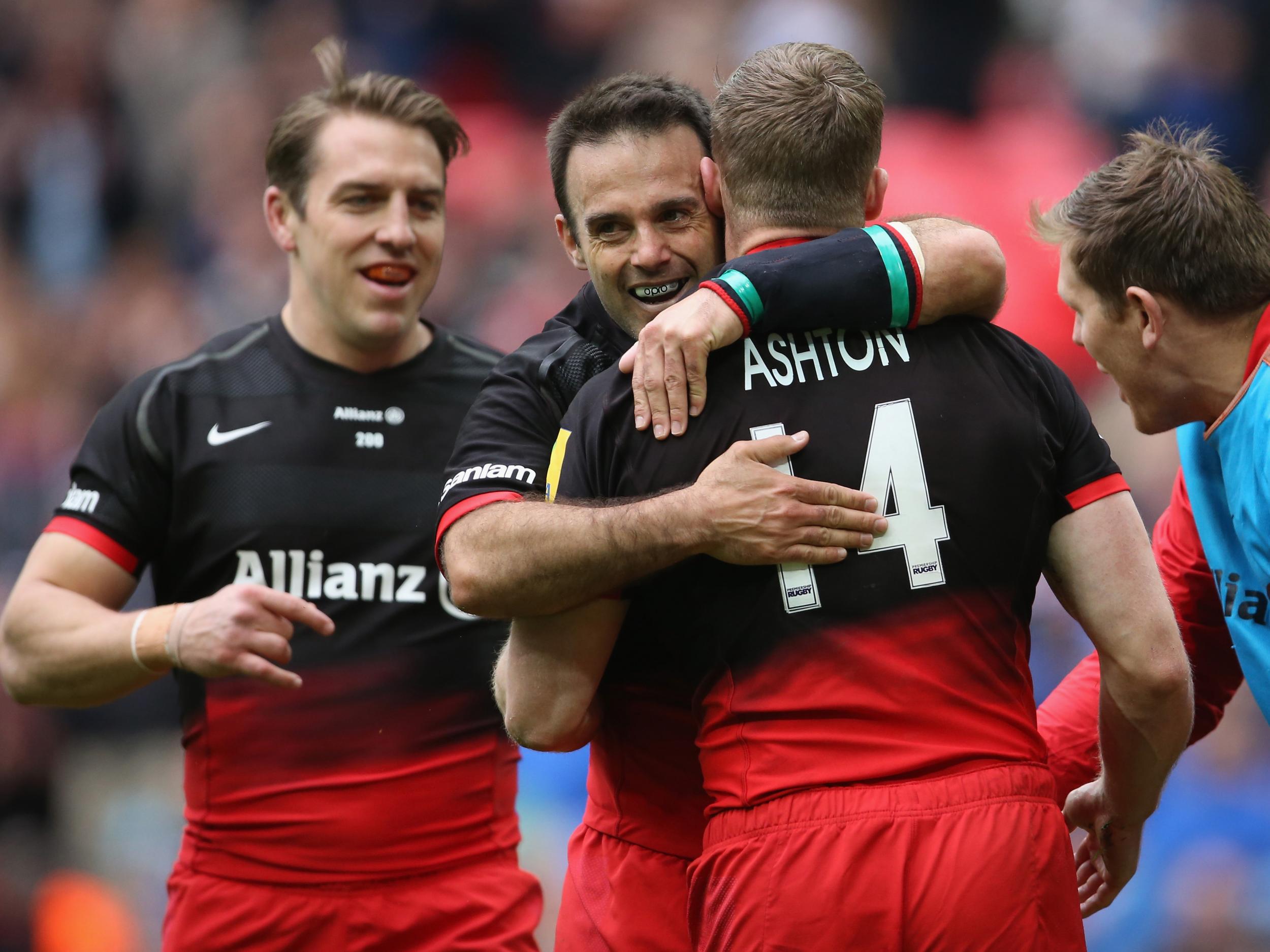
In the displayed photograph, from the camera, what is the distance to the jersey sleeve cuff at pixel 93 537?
399 cm

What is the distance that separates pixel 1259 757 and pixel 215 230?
23.6ft

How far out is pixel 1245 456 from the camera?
318cm

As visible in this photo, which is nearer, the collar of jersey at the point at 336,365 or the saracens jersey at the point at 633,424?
the saracens jersey at the point at 633,424

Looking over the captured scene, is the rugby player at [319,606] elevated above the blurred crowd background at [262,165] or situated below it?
below

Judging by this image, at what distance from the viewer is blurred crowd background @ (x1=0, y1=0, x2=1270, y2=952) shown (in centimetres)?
775

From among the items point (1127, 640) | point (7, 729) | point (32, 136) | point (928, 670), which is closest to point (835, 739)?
point (928, 670)

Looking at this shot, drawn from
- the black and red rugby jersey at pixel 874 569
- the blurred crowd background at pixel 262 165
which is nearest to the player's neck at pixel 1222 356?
the black and red rugby jersey at pixel 874 569

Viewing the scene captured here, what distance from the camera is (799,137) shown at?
286 cm

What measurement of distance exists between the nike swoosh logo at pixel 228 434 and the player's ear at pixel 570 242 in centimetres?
114

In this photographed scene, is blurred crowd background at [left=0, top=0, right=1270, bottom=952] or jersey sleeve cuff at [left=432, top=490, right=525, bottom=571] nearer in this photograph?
jersey sleeve cuff at [left=432, top=490, right=525, bottom=571]

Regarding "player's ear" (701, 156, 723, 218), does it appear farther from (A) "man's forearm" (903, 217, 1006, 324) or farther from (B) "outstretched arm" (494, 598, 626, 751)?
(B) "outstretched arm" (494, 598, 626, 751)

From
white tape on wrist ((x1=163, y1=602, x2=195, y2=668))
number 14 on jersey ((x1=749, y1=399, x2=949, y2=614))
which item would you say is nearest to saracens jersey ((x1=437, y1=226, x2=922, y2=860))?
number 14 on jersey ((x1=749, y1=399, x2=949, y2=614))

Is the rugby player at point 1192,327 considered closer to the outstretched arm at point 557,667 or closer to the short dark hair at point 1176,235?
the short dark hair at point 1176,235

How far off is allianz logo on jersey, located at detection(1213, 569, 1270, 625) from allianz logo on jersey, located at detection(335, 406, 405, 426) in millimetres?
2254
